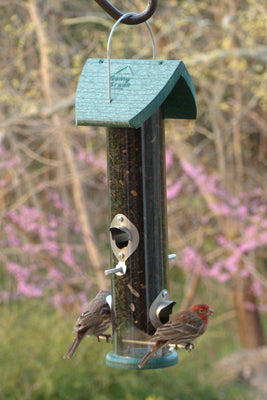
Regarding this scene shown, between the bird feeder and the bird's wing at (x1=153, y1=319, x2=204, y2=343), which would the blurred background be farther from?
the bird's wing at (x1=153, y1=319, x2=204, y2=343)

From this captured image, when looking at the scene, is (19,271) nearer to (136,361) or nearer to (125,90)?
(136,361)

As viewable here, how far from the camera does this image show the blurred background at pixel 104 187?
23.9 ft

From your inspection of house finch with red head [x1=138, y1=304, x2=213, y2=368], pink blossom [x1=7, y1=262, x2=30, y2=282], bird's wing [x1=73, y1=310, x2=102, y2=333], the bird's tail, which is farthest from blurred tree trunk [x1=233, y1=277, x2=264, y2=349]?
the bird's tail

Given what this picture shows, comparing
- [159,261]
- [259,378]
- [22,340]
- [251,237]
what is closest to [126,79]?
[159,261]

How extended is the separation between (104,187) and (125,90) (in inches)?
296

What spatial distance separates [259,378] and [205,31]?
4.29 meters

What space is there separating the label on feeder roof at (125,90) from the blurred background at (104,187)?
427cm

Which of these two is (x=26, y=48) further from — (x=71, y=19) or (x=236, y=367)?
(x=236, y=367)

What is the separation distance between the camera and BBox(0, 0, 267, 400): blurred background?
7277 mm

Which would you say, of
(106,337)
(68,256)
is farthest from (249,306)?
(106,337)

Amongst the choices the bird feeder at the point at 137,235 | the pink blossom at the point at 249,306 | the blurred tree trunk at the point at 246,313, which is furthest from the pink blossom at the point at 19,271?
the bird feeder at the point at 137,235

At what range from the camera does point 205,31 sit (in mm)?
8805

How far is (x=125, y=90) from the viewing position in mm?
2943

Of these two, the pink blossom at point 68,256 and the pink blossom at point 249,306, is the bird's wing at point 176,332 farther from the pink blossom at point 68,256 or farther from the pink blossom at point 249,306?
the pink blossom at point 249,306
